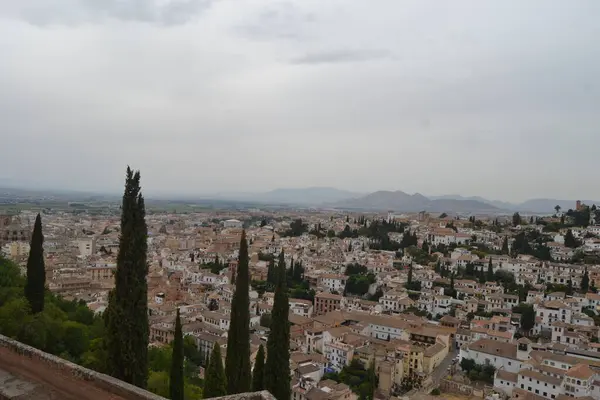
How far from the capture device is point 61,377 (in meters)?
6.15

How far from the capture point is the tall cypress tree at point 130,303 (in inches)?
346

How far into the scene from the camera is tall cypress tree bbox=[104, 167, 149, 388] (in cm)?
880

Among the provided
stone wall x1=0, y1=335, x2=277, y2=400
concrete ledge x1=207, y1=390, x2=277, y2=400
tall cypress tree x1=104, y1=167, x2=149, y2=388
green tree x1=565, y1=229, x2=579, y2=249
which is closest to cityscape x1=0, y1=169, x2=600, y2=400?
tall cypress tree x1=104, y1=167, x2=149, y2=388

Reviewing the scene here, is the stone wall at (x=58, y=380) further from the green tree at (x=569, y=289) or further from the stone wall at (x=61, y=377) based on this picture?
the green tree at (x=569, y=289)

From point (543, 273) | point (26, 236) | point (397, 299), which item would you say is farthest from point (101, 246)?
point (543, 273)

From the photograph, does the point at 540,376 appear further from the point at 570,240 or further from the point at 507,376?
the point at 570,240

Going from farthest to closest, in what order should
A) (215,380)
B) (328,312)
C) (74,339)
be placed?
(328,312) → (74,339) → (215,380)

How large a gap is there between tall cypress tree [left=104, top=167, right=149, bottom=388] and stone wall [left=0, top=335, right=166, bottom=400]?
7.16 feet

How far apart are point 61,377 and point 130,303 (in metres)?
2.94

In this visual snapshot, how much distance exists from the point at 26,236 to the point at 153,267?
17.9 meters

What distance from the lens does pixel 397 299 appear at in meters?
40.2

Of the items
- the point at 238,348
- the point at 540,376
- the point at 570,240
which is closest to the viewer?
the point at 238,348

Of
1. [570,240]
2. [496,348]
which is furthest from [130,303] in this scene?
[570,240]

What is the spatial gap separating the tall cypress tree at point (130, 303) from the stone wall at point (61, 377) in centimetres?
218
